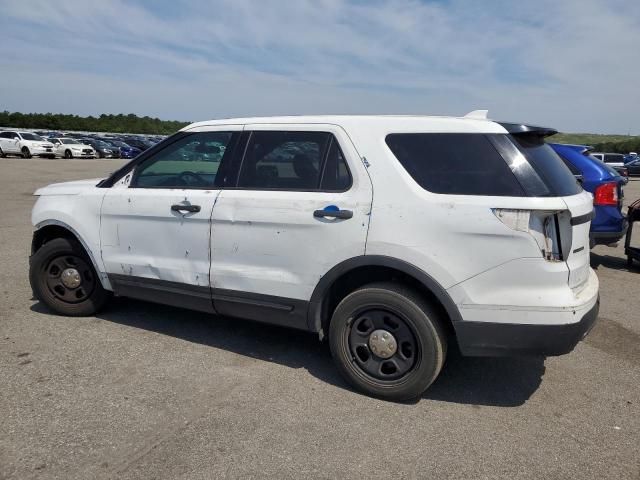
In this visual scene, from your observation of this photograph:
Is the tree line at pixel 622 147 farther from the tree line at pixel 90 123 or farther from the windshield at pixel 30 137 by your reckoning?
the tree line at pixel 90 123

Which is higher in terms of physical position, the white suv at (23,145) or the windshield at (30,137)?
the windshield at (30,137)

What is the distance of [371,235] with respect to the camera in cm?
335

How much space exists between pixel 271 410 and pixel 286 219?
1.23m

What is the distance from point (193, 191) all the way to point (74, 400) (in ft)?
5.39

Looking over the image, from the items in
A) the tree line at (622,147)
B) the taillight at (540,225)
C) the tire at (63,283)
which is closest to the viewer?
the taillight at (540,225)

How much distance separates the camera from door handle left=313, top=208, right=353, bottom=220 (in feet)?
11.2

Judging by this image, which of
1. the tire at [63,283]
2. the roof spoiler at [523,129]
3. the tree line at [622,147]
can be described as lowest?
the tire at [63,283]

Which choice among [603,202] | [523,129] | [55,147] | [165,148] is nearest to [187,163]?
[165,148]

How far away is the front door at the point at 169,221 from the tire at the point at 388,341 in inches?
45.7

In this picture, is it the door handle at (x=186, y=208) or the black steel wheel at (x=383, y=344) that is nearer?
the black steel wheel at (x=383, y=344)

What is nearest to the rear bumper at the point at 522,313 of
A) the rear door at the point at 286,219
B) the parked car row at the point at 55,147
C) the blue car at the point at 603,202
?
the rear door at the point at 286,219

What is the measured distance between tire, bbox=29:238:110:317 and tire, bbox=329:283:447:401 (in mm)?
2409

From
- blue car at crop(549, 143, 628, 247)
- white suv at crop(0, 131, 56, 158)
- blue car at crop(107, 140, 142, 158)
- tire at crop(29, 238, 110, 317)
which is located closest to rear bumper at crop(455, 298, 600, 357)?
tire at crop(29, 238, 110, 317)

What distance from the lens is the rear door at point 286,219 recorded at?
136 inches
